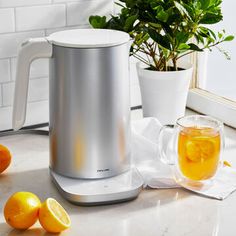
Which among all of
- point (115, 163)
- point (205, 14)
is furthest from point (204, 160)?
point (205, 14)

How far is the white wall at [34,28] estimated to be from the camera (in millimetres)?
1431

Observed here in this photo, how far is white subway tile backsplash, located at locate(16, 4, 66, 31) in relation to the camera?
1.44 meters

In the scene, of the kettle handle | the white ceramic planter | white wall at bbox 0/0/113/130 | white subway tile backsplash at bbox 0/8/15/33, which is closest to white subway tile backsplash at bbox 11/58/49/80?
white wall at bbox 0/0/113/130

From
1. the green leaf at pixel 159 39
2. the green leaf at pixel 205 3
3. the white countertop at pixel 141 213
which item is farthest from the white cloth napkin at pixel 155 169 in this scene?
the green leaf at pixel 205 3

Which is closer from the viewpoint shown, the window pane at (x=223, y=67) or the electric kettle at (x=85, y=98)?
the electric kettle at (x=85, y=98)

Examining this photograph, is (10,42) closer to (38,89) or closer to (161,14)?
(38,89)

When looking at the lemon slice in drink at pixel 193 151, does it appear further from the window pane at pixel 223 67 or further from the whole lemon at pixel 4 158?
the window pane at pixel 223 67

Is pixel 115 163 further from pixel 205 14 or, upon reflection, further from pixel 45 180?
pixel 205 14

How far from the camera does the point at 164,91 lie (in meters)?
1.45

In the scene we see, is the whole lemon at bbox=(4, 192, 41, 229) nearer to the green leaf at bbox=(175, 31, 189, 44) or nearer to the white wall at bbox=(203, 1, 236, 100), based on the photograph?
the green leaf at bbox=(175, 31, 189, 44)

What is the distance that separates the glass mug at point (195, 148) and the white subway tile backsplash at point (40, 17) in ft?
1.51

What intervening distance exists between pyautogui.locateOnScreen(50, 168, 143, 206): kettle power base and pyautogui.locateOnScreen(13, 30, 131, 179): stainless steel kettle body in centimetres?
1

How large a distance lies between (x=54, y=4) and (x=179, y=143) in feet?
1.72

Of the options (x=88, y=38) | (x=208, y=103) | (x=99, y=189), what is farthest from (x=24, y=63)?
(x=208, y=103)
